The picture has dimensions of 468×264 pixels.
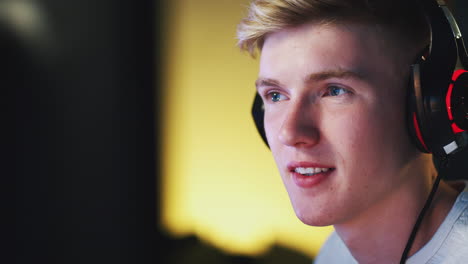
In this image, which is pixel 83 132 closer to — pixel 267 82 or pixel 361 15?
pixel 267 82

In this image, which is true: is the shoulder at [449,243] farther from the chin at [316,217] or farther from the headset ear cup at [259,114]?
the headset ear cup at [259,114]

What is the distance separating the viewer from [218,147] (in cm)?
203

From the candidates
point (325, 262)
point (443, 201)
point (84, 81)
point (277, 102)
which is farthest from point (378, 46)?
point (84, 81)

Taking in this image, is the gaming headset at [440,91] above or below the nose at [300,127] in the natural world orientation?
above

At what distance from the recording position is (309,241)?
5.94ft

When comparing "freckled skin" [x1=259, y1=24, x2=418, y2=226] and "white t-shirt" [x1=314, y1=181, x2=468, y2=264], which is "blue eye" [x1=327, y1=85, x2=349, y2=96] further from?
"white t-shirt" [x1=314, y1=181, x2=468, y2=264]

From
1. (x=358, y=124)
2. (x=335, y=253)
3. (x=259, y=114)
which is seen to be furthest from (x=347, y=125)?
(x=335, y=253)

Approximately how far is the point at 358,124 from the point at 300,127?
98 millimetres

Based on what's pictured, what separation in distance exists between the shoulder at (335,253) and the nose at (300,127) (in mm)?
346

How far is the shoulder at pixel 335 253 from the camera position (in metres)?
0.94

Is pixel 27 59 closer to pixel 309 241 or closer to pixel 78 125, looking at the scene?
pixel 78 125

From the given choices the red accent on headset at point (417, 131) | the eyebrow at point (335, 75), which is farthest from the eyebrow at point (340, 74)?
the red accent on headset at point (417, 131)

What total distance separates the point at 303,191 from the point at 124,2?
197 centimetres

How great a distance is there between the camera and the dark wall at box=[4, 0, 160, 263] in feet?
7.32
